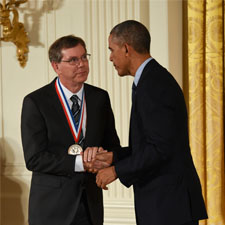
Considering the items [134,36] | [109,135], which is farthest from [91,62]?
[134,36]

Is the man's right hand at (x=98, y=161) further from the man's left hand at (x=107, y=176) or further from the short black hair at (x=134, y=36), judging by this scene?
the short black hair at (x=134, y=36)

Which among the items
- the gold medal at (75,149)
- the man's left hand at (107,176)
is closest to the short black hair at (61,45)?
the gold medal at (75,149)

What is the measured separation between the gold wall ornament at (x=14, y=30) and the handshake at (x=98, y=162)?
1.96 metres

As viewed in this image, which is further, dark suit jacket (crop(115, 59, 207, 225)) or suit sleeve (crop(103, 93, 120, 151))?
suit sleeve (crop(103, 93, 120, 151))

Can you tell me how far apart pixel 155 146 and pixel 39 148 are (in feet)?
2.48

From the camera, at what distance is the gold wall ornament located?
4180mm

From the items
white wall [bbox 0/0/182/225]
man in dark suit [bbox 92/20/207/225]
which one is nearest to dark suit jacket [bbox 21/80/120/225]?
man in dark suit [bbox 92/20/207/225]

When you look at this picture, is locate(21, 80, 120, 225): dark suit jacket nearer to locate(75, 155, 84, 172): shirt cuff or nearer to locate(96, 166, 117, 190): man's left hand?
locate(75, 155, 84, 172): shirt cuff

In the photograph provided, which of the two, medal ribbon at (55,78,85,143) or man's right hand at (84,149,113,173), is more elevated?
medal ribbon at (55,78,85,143)

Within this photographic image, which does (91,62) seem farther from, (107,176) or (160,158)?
(160,158)

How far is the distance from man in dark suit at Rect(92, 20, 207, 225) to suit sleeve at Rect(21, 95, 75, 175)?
1.01 feet

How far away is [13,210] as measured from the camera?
449 cm

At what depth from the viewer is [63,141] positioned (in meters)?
2.71

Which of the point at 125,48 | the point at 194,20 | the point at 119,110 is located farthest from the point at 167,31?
the point at 125,48
